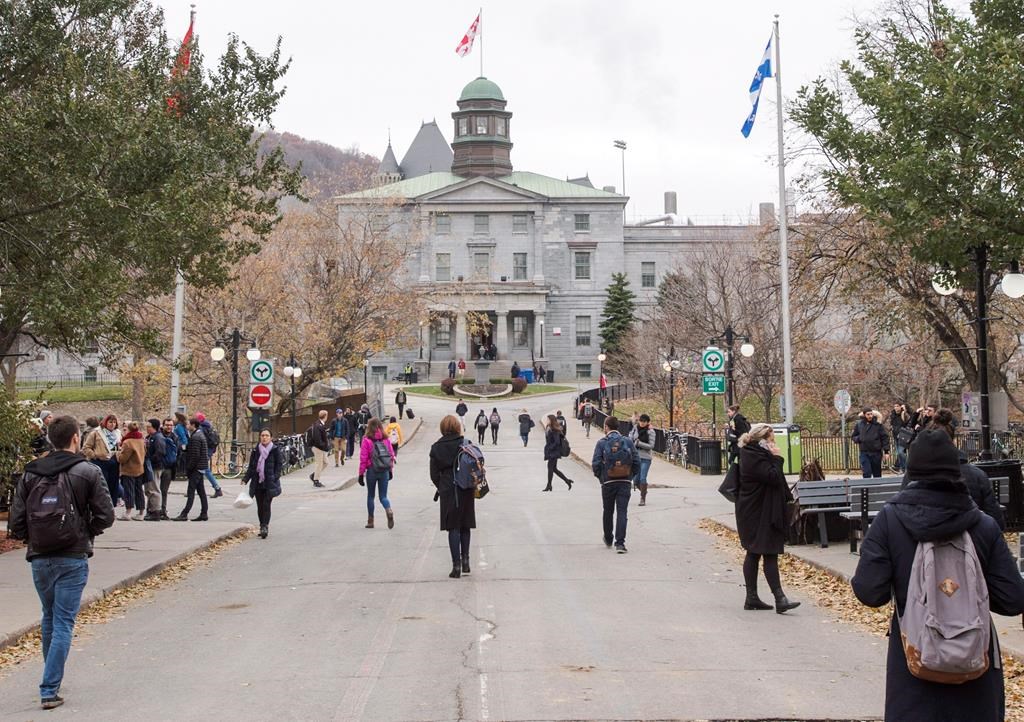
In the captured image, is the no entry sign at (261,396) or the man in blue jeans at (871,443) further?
the no entry sign at (261,396)

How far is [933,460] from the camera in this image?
523cm

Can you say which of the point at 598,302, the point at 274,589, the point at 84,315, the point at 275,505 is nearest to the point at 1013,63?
the point at 274,589

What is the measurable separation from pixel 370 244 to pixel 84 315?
29281 mm

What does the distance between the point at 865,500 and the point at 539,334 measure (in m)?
78.8

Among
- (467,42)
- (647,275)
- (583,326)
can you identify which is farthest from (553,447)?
(647,275)

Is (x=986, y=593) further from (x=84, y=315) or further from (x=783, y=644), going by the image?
(x=84, y=315)

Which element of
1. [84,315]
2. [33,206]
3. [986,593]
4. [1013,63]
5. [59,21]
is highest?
[59,21]

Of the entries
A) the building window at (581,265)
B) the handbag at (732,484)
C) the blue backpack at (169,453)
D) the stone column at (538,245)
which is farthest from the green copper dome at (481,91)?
the handbag at (732,484)

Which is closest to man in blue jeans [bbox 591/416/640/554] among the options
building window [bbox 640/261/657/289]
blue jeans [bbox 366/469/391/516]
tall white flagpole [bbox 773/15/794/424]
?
blue jeans [bbox 366/469/391/516]

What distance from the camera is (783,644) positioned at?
9.63 m

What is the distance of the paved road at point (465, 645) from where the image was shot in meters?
7.57

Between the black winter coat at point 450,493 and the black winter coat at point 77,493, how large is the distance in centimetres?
570

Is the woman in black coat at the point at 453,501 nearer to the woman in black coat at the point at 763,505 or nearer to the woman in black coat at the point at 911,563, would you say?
the woman in black coat at the point at 763,505

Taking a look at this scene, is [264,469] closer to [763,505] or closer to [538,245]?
[763,505]
